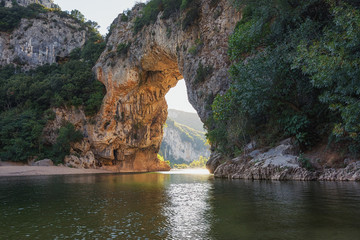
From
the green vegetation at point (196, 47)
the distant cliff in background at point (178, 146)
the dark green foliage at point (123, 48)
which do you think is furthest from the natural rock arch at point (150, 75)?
the distant cliff in background at point (178, 146)

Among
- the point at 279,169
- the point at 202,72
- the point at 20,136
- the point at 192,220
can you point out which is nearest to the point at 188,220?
the point at 192,220

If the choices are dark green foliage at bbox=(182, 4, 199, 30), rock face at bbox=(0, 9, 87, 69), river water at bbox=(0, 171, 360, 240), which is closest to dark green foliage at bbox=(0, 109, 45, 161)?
rock face at bbox=(0, 9, 87, 69)

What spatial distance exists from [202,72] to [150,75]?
15777mm

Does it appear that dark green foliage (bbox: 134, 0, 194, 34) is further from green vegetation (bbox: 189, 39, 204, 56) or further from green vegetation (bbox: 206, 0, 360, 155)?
green vegetation (bbox: 206, 0, 360, 155)

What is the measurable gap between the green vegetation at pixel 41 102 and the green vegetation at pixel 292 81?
2794 cm

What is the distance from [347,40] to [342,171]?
233 inches

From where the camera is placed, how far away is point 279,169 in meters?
12.4

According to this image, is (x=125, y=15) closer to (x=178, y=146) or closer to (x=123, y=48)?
(x=123, y=48)

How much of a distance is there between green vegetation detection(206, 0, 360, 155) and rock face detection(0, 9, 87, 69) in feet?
149

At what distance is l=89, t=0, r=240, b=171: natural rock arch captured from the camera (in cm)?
2439

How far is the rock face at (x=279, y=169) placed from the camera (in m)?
A: 10.8

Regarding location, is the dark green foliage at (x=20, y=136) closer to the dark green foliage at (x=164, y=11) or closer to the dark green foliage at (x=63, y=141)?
the dark green foliage at (x=63, y=141)

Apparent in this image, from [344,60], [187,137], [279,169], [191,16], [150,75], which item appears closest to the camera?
[344,60]

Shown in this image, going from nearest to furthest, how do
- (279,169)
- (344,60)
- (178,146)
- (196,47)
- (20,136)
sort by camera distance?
1. (344,60)
2. (279,169)
3. (196,47)
4. (20,136)
5. (178,146)
